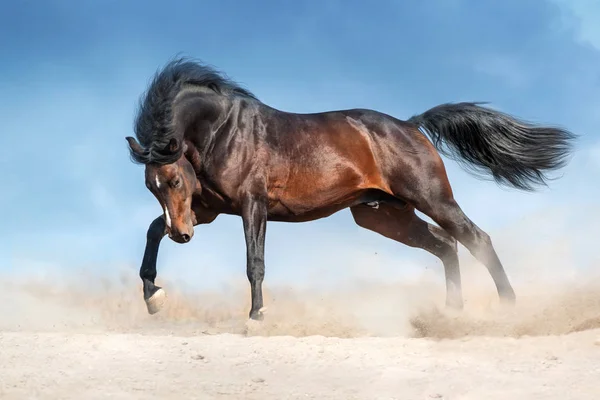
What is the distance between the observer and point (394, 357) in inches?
247

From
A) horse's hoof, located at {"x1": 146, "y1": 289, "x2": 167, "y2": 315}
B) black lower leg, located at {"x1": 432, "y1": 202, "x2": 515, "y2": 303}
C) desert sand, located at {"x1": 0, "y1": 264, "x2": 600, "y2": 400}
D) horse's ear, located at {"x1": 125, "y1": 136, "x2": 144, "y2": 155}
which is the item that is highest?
horse's ear, located at {"x1": 125, "y1": 136, "x2": 144, "y2": 155}

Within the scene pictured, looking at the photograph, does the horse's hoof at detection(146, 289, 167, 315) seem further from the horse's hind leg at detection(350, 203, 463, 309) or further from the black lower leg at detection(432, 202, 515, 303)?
the black lower leg at detection(432, 202, 515, 303)

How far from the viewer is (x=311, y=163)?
9.19m

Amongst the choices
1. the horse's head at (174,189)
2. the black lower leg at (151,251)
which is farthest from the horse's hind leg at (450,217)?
the black lower leg at (151,251)

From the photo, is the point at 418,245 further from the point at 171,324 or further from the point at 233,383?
the point at 233,383

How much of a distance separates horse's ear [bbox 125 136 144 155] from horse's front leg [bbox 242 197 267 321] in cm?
117

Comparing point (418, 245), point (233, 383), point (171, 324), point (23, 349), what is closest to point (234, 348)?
point (233, 383)

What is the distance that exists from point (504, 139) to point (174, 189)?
4195 mm

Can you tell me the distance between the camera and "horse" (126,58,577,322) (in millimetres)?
8547

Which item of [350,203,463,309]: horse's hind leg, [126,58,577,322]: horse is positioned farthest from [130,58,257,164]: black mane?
[350,203,463,309]: horse's hind leg

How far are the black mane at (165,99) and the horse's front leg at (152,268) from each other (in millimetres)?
781

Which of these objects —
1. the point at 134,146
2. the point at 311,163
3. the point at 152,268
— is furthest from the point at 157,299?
the point at 311,163

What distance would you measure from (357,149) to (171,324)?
4.23 metres

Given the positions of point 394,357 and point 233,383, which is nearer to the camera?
point 233,383
